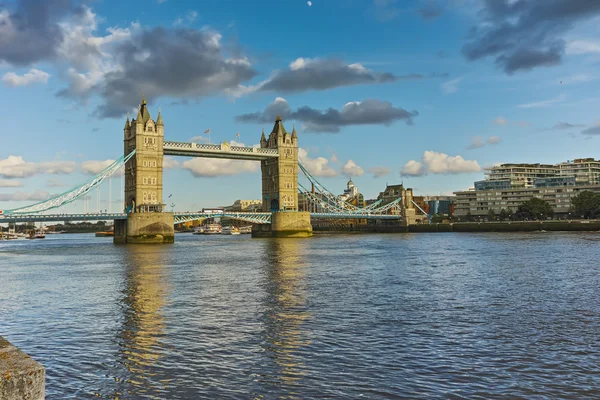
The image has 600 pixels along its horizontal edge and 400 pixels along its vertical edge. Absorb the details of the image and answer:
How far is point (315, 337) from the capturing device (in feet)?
41.1

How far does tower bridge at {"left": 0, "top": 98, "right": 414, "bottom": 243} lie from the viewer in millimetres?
70750

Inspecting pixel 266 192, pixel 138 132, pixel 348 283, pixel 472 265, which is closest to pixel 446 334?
pixel 348 283

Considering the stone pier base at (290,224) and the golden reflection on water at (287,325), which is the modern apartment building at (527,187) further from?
the golden reflection on water at (287,325)

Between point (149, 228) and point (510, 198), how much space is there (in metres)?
94.3

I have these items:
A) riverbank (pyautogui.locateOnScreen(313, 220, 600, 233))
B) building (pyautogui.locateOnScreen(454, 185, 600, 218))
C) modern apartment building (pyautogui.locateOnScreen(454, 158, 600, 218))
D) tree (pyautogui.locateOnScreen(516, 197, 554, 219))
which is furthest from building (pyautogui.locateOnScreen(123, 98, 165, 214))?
modern apartment building (pyautogui.locateOnScreen(454, 158, 600, 218))

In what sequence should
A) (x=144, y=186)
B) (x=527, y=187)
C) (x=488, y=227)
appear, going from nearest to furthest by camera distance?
(x=144, y=186) < (x=488, y=227) < (x=527, y=187)

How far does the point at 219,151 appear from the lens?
8406 centimetres

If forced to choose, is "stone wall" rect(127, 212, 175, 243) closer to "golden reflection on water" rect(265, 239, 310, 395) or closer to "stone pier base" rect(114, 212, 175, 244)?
"stone pier base" rect(114, 212, 175, 244)

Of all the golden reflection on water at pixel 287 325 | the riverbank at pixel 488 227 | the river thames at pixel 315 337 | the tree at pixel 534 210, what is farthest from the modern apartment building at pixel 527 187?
the golden reflection on water at pixel 287 325

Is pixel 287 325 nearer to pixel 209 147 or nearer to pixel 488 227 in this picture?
pixel 209 147

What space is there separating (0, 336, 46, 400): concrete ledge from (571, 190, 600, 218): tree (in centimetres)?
10913

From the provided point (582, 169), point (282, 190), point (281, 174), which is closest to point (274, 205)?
point (282, 190)

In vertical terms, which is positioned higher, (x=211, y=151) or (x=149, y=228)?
(x=211, y=151)

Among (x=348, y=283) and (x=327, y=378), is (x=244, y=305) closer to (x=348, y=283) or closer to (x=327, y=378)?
(x=348, y=283)
